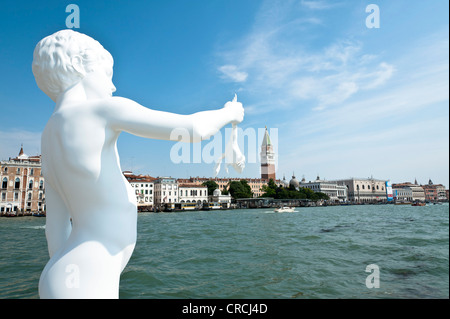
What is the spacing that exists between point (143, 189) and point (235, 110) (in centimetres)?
6860

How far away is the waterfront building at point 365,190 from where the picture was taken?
123000 mm

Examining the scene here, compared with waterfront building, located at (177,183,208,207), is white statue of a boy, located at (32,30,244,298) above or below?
above

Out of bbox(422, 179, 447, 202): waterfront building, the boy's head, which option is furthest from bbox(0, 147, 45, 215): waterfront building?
bbox(422, 179, 447, 202): waterfront building

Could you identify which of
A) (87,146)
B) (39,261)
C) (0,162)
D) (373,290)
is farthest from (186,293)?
(0,162)

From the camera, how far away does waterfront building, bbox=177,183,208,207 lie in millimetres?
72250

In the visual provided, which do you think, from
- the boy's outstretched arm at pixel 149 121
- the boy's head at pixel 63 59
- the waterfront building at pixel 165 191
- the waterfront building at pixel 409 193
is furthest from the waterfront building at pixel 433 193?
the boy's head at pixel 63 59

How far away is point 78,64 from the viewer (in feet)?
4.12

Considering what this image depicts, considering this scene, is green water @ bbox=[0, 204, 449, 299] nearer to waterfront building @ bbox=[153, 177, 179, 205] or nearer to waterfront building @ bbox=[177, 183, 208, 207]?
waterfront building @ bbox=[153, 177, 179, 205]

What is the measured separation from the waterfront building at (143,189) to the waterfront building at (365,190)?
300 ft

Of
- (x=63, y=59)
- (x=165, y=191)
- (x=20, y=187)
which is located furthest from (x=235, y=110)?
(x=165, y=191)

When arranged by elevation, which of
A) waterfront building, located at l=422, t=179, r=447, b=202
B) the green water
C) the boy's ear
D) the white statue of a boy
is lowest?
Result: waterfront building, located at l=422, t=179, r=447, b=202

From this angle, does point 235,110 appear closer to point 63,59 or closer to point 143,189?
point 63,59

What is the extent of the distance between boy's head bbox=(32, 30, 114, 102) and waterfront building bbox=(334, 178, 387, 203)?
5249 inches

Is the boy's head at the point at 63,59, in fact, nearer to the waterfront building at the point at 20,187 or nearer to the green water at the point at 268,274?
the green water at the point at 268,274
